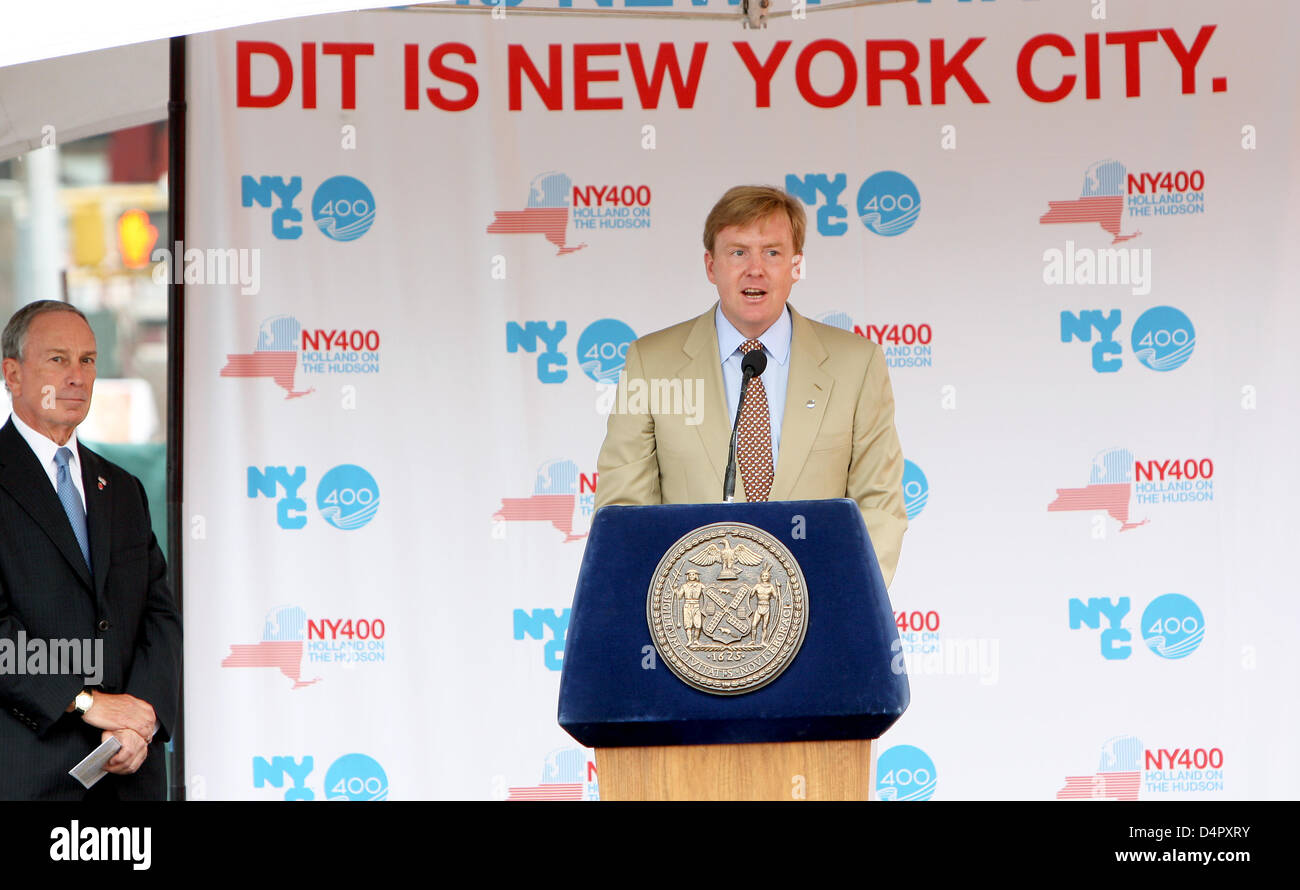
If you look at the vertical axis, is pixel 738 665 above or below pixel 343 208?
below

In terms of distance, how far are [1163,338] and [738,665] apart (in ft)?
9.93

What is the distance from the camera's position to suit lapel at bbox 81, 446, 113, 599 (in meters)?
3.41

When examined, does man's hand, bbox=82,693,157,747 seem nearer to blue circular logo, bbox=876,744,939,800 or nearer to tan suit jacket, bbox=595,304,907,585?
tan suit jacket, bbox=595,304,907,585

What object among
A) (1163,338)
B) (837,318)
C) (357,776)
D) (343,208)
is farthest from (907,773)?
(343,208)

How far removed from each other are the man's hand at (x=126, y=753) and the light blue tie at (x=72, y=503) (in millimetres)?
417

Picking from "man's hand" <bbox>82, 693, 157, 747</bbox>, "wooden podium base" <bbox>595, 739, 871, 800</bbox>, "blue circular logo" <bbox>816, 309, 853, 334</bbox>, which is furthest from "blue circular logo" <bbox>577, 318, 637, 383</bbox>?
"wooden podium base" <bbox>595, 739, 871, 800</bbox>

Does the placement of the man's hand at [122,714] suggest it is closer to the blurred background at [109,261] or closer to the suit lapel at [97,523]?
the suit lapel at [97,523]

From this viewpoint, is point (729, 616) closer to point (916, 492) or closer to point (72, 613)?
point (72, 613)

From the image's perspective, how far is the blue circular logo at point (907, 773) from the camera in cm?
481

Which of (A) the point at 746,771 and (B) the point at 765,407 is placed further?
(B) the point at 765,407

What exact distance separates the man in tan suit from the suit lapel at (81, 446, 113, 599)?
118 centimetres

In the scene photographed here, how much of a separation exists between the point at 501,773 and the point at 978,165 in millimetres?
2556

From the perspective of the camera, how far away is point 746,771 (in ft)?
7.64
